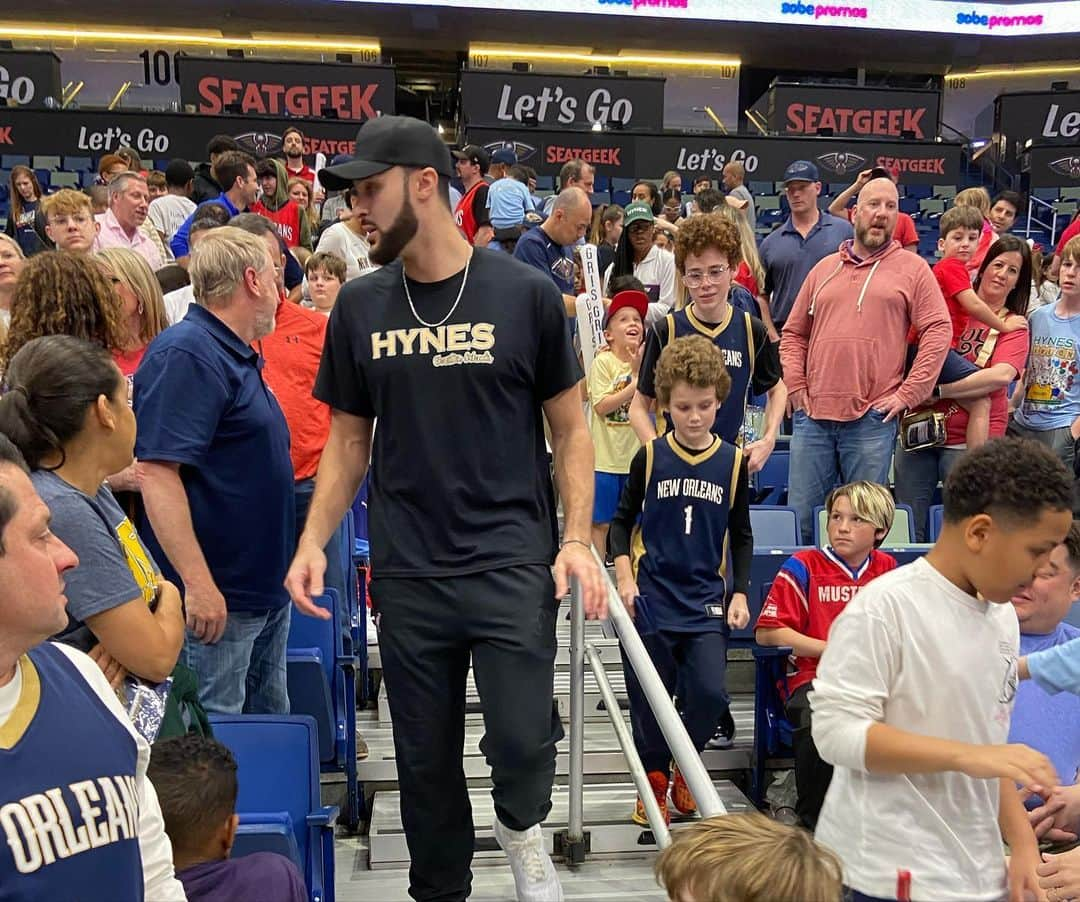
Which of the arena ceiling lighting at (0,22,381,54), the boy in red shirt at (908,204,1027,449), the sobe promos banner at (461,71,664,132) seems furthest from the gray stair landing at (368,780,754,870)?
the arena ceiling lighting at (0,22,381,54)

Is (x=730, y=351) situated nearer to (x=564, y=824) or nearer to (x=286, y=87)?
(x=564, y=824)

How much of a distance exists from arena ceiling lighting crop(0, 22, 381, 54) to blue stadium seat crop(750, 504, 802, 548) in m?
19.1

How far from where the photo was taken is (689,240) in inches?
155

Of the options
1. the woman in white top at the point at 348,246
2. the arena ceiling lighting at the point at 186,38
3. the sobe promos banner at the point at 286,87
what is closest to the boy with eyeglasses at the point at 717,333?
the woman in white top at the point at 348,246

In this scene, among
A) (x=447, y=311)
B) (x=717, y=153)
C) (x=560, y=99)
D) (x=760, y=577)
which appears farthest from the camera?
(x=560, y=99)

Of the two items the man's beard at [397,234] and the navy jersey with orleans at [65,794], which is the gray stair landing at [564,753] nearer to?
the man's beard at [397,234]

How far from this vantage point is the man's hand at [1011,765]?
150cm

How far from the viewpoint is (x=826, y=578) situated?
3.45m

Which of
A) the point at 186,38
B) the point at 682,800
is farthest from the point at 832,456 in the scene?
the point at 186,38

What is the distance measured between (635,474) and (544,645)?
144 centimetres

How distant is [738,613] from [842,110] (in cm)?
1618

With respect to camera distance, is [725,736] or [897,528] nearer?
[725,736]

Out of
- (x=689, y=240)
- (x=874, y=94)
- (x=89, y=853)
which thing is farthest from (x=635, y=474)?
(x=874, y=94)

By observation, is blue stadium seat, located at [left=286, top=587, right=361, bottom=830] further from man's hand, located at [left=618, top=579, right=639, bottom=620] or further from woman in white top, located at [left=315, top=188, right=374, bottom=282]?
woman in white top, located at [left=315, top=188, right=374, bottom=282]
